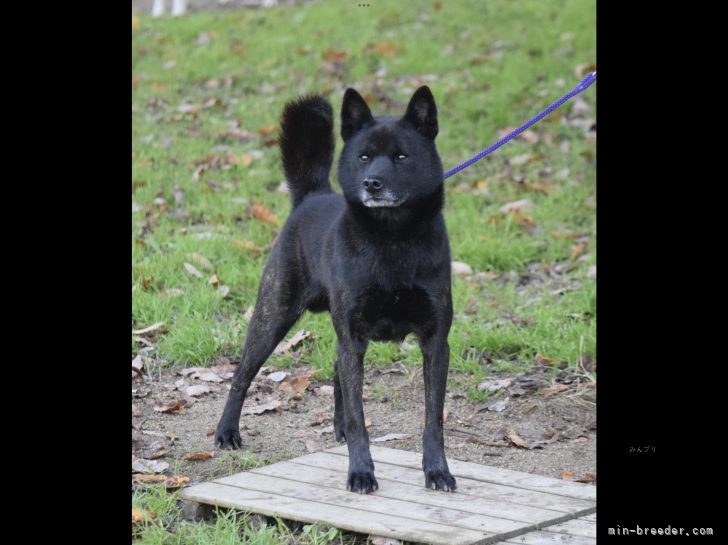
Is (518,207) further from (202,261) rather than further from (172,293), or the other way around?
(172,293)

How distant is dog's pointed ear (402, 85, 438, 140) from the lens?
3170 millimetres

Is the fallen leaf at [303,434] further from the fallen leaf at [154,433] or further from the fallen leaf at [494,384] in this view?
the fallen leaf at [494,384]

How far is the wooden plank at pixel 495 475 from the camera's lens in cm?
300

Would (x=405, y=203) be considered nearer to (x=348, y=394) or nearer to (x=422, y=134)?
(x=422, y=134)

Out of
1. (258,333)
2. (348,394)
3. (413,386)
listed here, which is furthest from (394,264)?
(413,386)

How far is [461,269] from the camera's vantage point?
5848mm

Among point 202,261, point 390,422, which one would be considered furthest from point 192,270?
point 390,422

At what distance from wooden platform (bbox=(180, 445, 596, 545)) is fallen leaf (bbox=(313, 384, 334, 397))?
107 cm

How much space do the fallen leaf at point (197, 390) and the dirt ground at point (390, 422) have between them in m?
0.03

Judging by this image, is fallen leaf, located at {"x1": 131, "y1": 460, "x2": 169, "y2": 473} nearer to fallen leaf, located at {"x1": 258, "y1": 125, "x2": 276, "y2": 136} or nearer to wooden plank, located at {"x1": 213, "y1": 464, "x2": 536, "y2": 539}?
wooden plank, located at {"x1": 213, "y1": 464, "x2": 536, "y2": 539}

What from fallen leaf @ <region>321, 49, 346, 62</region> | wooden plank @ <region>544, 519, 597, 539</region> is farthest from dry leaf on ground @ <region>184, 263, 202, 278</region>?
fallen leaf @ <region>321, 49, 346, 62</region>

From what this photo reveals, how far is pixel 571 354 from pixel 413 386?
92cm

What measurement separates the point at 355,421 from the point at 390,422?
104cm

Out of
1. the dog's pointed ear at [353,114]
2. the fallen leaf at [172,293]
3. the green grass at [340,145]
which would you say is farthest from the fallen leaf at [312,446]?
the fallen leaf at [172,293]
